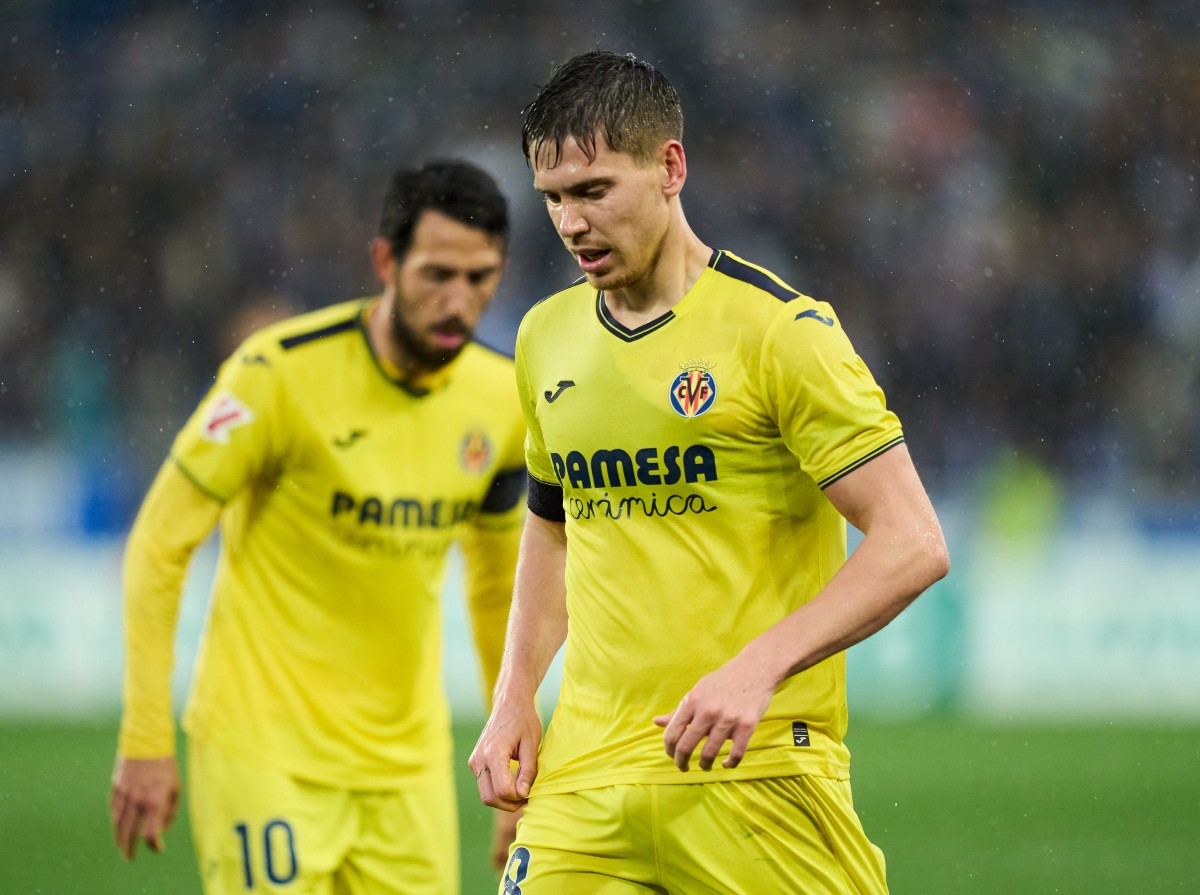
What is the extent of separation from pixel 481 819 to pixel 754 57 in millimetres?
8344

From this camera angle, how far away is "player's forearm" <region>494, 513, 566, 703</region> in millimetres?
3176

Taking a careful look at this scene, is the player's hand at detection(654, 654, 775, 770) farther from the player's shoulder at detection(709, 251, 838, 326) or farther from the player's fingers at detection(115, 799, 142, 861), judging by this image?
the player's fingers at detection(115, 799, 142, 861)

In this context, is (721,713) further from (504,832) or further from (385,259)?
(385,259)

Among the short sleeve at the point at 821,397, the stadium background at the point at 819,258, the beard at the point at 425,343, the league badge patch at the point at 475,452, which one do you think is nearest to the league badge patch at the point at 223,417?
the beard at the point at 425,343

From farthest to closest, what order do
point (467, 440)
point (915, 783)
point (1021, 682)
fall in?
A: point (1021, 682) → point (915, 783) → point (467, 440)

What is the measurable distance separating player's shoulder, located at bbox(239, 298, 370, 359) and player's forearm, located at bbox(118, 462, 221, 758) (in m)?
0.41

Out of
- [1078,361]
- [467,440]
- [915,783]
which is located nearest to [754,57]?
[1078,361]

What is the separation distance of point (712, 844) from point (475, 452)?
70.7 inches

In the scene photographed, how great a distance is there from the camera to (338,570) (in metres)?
4.28

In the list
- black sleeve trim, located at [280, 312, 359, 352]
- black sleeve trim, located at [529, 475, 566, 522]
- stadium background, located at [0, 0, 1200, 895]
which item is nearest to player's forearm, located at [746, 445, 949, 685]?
black sleeve trim, located at [529, 475, 566, 522]

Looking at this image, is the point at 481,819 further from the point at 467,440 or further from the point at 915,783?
the point at 467,440

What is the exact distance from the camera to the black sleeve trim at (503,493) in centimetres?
452

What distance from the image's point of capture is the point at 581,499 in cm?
308

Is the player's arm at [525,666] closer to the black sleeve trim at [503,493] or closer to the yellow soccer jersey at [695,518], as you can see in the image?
the yellow soccer jersey at [695,518]
